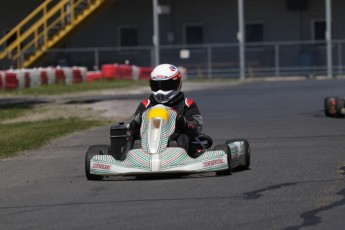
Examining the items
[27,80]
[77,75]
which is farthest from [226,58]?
[27,80]

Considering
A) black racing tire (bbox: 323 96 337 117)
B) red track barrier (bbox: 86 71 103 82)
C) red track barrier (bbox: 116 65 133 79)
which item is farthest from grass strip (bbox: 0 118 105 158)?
red track barrier (bbox: 116 65 133 79)

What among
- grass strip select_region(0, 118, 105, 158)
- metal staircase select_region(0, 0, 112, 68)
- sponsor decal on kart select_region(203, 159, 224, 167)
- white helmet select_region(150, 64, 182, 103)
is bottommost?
Result: grass strip select_region(0, 118, 105, 158)

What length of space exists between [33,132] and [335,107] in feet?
18.3

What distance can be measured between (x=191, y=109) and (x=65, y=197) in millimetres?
2468

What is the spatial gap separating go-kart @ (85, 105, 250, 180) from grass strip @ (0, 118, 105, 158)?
3.86 metres

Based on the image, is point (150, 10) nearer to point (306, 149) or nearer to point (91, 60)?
point (91, 60)

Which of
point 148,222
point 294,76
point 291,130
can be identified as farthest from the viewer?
point 294,76

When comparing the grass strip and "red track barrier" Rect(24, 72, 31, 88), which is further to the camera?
"red track barrier" Rect(24, 72, 31, 88)

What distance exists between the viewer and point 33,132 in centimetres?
1769

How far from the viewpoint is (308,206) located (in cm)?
788

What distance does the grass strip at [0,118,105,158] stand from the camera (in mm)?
15098

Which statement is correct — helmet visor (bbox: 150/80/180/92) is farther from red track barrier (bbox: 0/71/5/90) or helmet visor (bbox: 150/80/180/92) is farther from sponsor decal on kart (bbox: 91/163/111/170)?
red track barrier (bbox: 0/71/5/90)

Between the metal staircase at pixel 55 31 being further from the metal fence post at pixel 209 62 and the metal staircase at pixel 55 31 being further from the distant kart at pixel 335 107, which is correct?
the distant kart at pixel 335 107

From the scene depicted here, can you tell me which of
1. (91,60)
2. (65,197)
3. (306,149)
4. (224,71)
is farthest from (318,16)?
(65,197)
